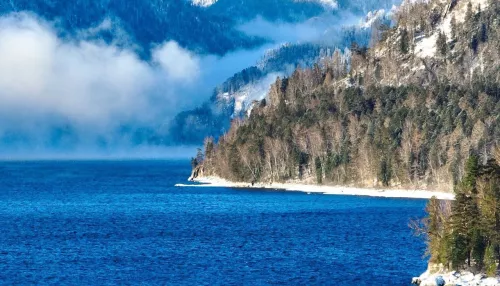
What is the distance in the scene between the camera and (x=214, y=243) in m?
115

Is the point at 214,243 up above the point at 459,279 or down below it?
above

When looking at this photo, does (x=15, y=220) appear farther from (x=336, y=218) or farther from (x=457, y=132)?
(x=457, y=132)

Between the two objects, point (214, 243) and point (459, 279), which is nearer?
point (459, 279)

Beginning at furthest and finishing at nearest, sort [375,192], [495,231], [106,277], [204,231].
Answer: [375,192], [204,231], [106,277], [495,231]

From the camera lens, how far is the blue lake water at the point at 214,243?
291 ft

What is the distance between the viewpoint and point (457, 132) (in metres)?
198

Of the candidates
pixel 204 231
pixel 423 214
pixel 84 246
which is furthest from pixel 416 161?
pixel 84 246

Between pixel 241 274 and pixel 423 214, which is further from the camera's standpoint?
pixel 423 214

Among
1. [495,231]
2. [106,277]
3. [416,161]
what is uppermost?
[416,161]

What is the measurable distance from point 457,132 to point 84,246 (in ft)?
365

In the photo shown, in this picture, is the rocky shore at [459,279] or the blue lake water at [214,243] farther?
the blue lake water at [214,243]

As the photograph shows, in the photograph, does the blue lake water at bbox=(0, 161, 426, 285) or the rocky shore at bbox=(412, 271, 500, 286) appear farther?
the blue lake water at bbox=(0, 161, 426, 285)

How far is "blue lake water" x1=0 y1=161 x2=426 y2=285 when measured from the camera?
88625 mm

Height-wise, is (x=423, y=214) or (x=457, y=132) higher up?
(x=457, y=132)
